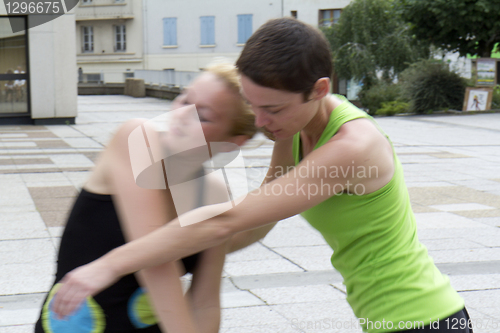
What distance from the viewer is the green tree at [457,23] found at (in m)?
19.9

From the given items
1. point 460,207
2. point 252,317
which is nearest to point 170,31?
point 460,207

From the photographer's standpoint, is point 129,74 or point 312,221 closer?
point 312,221

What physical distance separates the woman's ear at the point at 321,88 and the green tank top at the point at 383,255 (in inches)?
4.0

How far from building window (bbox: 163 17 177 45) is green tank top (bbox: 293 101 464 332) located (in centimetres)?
3928

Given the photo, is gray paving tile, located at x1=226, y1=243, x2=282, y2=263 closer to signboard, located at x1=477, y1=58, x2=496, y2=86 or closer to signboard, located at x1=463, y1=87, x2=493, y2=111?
signboard, located at x1=463, y1=87, x2=493, y2=111

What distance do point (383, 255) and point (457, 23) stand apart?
20591mm

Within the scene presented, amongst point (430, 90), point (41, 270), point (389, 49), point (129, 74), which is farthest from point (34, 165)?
point (129, 74)

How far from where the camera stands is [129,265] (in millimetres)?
1168

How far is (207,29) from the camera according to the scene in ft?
128

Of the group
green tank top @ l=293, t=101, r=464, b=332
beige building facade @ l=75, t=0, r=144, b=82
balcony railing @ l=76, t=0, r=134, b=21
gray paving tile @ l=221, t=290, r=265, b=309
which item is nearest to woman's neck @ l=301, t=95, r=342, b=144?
green tank top @ l=293, t=101, r=464, b=332

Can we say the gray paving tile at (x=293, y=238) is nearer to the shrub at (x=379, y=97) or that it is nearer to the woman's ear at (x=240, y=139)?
the woman's ear at (x=240, y=139)

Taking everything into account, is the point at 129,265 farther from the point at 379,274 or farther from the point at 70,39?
the point at 70,39

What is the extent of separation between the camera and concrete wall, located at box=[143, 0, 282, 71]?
3862cm

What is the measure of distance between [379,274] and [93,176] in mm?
712
